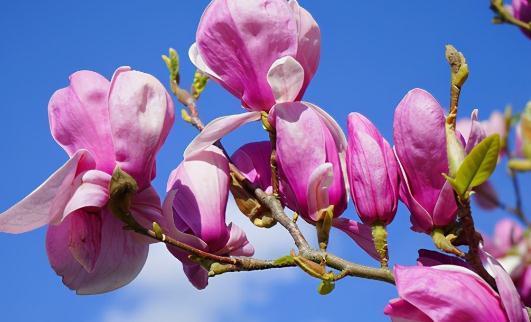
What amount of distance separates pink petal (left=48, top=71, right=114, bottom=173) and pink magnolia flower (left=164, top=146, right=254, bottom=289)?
0.31 ft

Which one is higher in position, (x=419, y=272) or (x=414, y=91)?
(x=414, y=91)

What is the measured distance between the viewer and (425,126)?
77cm

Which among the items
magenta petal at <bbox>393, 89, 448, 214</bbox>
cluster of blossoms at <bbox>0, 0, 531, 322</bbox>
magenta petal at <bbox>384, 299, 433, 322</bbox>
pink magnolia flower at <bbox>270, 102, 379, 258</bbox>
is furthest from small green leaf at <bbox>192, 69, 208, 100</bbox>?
magenta petal at <bbox>384, 299, 433, 322</bbox>

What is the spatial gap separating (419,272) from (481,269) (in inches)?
2.7

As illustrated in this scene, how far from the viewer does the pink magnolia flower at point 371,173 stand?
2.62 feet

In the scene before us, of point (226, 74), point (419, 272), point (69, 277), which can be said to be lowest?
point (69, 277)

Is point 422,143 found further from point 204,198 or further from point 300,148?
point 204,198

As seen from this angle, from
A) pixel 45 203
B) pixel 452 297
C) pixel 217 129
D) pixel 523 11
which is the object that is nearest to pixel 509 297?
pixel 452 297

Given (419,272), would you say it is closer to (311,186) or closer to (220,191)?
(311,186)

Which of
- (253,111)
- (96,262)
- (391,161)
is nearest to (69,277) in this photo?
(96,262)

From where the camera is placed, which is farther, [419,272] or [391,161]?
[391,161]

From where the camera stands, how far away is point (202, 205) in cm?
89

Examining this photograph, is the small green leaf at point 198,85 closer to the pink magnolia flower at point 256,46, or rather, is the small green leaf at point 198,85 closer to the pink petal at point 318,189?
the pink magnolia flower at point 256,46

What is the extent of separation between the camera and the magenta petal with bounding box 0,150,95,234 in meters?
0.79
